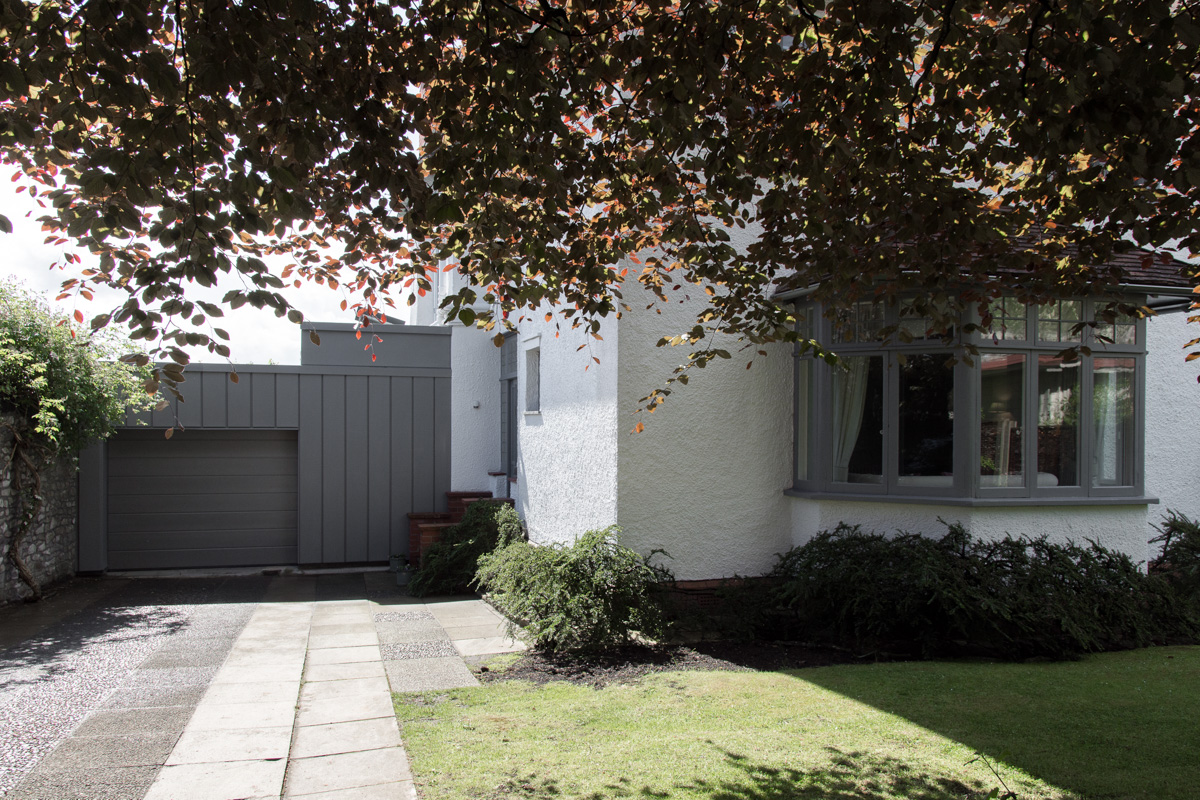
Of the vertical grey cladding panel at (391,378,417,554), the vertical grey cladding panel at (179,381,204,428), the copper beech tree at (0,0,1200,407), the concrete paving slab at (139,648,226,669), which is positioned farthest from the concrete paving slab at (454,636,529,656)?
the vertical grey cladding panel at (179,381,204,428)

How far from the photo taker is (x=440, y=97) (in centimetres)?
435

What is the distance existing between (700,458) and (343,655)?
3.96 meters

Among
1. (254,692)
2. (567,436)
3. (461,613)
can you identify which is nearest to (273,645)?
(254,692)

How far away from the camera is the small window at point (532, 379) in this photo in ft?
38.4

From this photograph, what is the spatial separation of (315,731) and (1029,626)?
223 inches

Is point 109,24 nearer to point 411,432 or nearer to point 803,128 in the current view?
point 803,128

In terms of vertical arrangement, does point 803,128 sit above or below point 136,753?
above

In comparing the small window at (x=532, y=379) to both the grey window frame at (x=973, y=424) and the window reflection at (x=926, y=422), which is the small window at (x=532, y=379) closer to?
the grey window frame at (x=973, y=424)

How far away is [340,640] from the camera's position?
8141 millimetres

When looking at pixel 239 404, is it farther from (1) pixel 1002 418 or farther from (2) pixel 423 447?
(1) pixel 1002 418

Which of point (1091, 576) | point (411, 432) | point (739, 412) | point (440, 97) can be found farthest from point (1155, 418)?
point (411, 432)

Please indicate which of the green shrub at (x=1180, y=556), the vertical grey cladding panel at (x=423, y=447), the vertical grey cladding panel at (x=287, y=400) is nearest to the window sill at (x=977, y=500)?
the green shrub at (x=1180, y=556)

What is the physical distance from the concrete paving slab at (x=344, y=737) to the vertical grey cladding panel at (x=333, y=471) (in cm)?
783

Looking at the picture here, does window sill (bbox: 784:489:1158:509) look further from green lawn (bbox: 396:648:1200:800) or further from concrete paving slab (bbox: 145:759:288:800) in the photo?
concrete paving slab (bbox: 145:759:288:800)
